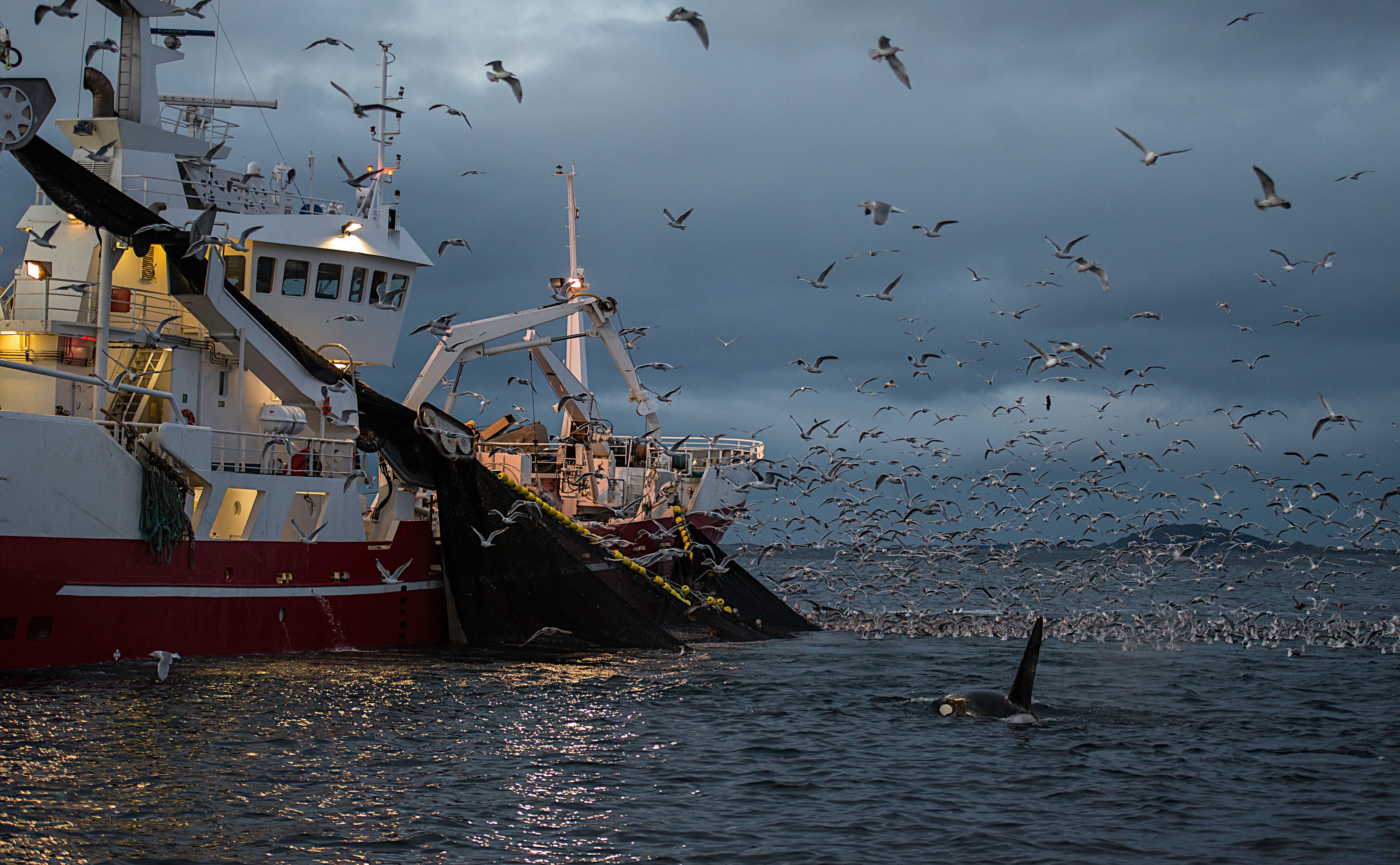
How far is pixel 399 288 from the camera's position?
94.5 feet

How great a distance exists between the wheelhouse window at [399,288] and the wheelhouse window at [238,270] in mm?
3384

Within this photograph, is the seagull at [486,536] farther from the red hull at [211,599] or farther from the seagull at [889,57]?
the seagull at [889,57]

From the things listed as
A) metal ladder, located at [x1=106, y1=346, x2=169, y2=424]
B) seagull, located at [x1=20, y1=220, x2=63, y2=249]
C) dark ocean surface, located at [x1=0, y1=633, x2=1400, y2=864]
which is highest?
seagull, located at [x1=20, y1=220, x2=63, y2=249]

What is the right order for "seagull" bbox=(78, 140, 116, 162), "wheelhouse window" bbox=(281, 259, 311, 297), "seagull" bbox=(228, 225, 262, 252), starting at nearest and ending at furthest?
"seagull" bbox=(78, 140, 116, 162), "seagull" bbox=(228, 225, 262, 252), "wheelhouse window" bbox=(281, 259, 311, 297)

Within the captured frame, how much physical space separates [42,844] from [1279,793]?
12877 millimetres

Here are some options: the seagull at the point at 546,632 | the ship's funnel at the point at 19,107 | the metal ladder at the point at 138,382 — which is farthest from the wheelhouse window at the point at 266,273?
the seagull at the point at 546,632

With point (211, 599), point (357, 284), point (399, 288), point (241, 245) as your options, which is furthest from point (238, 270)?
point (211, 599)

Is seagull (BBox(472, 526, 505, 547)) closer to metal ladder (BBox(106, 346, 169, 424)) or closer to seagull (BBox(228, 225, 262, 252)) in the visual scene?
metal ladder (BBox(106, 346, 169, 424))

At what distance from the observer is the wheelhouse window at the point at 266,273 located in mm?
26438

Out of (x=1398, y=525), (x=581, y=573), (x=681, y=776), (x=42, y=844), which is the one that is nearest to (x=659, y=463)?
(x=581, y=573)

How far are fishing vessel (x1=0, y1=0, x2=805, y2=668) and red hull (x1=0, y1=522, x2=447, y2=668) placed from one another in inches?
1.6

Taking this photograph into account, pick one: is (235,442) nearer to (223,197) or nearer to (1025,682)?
(223,197)

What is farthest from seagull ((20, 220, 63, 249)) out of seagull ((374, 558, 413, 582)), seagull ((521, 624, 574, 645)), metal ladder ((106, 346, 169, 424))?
seagull ((521, 624, 574, 645))

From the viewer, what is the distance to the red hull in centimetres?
1853
